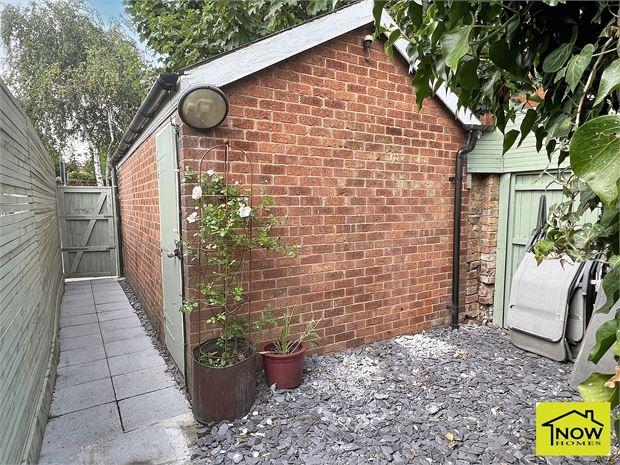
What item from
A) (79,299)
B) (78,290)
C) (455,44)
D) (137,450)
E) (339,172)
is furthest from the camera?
(78,290)

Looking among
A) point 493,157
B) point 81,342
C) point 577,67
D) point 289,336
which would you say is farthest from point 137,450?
point 493,157

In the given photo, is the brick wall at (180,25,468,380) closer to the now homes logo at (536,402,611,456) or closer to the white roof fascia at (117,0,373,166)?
the white roof fascia at (117,0,373,166)

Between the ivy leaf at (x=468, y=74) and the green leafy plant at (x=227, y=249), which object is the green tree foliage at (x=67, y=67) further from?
the ivy leaf at (x=468, y=74)

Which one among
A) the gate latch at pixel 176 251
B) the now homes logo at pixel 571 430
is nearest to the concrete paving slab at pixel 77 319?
the gate latch at pixel 176 251

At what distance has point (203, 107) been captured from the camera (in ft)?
8.66

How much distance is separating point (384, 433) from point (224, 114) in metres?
2.64

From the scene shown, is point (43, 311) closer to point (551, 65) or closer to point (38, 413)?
point (38, 413)

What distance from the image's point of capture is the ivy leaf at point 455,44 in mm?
817

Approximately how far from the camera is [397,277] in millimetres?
3943

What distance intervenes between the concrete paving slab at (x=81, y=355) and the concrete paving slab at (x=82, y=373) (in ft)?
0.30

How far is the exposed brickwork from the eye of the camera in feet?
14.4

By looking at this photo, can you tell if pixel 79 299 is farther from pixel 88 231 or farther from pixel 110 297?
→ pixel 88 231

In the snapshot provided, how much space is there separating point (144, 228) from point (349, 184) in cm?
317

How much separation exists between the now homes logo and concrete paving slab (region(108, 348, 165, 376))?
3.56 metres
